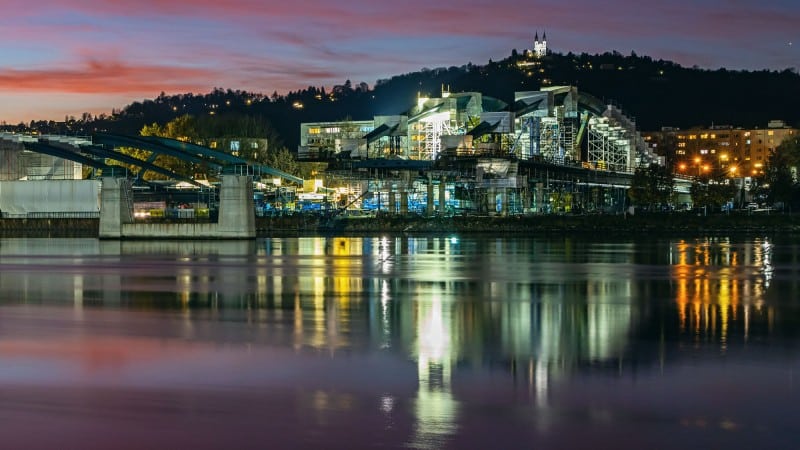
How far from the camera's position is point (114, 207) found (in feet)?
393

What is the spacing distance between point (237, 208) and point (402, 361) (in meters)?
88.0

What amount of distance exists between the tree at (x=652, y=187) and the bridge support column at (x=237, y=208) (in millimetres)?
65061

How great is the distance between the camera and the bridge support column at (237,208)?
370 feet

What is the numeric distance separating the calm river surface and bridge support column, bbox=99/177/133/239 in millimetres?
63418

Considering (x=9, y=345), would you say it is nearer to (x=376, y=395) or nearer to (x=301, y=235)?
(x=376, y=395)

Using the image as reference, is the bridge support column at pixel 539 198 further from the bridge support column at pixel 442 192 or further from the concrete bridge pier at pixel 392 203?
the concrete bridge pier at pixel 392 203

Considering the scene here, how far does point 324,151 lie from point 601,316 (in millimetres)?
105206

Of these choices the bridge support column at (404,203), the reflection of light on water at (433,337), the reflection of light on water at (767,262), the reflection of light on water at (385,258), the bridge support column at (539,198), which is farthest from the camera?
the bridge support column at (539,198)

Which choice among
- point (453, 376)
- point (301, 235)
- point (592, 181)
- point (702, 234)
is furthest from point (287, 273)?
point (592, 181)

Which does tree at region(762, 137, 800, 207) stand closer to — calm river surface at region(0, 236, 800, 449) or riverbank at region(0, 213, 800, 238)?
riverbank at region(0, 213, 800, 238)

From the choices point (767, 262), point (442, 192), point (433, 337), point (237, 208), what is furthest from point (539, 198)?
point (433, 337)

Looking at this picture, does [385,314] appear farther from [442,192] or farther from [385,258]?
[442,192]

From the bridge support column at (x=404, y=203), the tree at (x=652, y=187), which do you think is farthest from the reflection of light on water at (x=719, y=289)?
the tree at (x=652, y=187)

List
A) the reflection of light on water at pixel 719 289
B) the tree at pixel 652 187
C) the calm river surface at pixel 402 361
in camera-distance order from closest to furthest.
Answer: the calm river surface at pixel 402 361, the reflection of light on water at pixel 719 289, the tree at pixel 652 187
